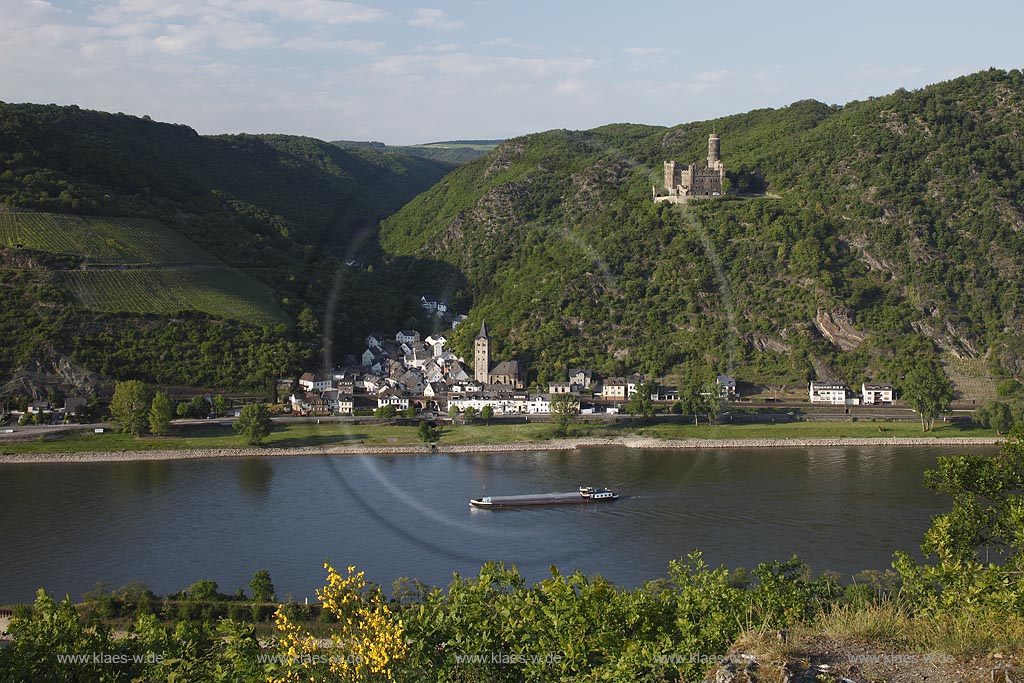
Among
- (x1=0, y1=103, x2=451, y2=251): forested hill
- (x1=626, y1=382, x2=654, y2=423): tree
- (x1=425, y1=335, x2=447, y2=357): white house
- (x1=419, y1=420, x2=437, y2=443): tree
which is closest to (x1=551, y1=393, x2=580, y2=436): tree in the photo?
(x1=626, y1=382, x2=654, y2=423): tree

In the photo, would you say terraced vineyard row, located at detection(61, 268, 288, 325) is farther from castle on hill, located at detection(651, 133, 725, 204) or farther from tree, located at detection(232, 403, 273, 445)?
castle on hill, located at detection(651, 133, 725, 204)

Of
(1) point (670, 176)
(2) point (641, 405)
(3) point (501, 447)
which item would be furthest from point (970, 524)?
(1) point (670, 176)

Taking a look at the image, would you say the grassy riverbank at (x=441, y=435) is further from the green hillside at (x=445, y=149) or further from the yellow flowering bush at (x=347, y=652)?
the green hillside at (x=445, y=149)

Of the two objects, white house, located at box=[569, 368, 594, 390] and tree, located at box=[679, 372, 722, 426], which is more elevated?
white house, located at box=[569, 368, 594, 390]

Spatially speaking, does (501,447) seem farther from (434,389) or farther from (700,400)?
(700,400)

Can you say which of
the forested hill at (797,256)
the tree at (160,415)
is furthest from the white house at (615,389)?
the tree at (160,415)

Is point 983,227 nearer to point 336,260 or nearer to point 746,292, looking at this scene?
point 746,292

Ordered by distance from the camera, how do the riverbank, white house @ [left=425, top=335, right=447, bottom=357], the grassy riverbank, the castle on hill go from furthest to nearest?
the castle on hill
white house @ [left=425, top=335, right=447, bottom=357]
the grassy riverbank
the riverbank
